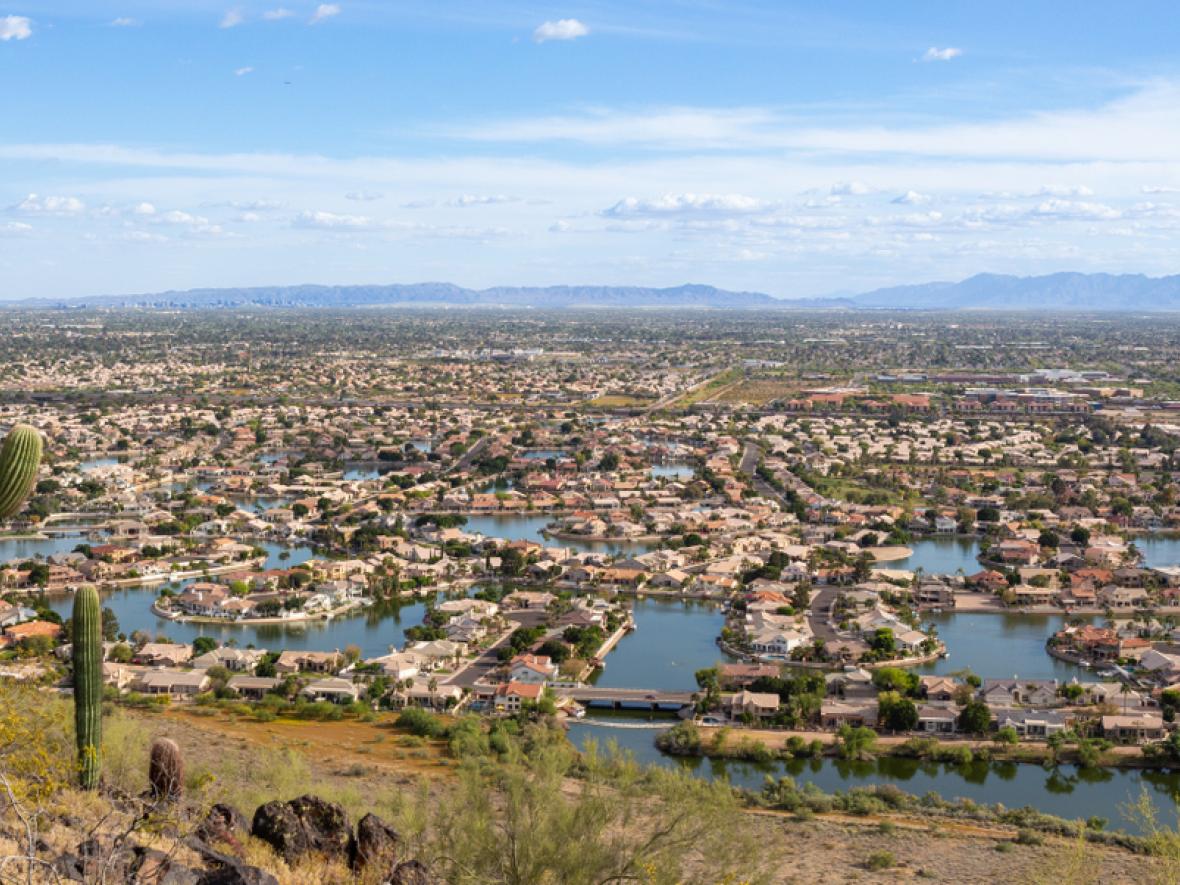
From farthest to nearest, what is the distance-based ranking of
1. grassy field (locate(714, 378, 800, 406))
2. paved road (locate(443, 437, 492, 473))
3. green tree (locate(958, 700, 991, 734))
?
grassy field (locate(714, 378, 800, 406)), paved road (locate(443, 437, 492, 473)), green tree (locate(958, 700, 991, 734))

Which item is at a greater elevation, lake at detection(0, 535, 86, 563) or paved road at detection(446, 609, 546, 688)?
lake at detection(0, 535, 86, 563)

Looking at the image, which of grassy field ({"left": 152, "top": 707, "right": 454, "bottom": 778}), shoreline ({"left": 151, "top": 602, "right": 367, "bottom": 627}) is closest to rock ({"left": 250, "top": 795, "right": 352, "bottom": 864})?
grassy field ({"left": 152, "top": 707, "right": 454, "bottom": 778})

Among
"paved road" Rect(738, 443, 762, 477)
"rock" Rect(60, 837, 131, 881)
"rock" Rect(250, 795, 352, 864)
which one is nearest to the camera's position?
"rock" Rect(60, 837, 131, 881)

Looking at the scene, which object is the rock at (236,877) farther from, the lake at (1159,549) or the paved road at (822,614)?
the lake at (1159,549)

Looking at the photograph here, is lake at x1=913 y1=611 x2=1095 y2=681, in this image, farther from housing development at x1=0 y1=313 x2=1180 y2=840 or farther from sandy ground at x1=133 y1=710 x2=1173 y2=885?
sandy ground at x1=133 y1=710 x2=1173 y2=885

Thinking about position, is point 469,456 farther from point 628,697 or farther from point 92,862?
point 92,862

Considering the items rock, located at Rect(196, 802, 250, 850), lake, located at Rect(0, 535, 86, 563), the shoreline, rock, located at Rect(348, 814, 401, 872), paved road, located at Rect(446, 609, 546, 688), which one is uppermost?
rock, located at Rect(196, 802, 250, 850)

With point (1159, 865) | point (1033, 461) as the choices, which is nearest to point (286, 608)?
point (1159, 865)

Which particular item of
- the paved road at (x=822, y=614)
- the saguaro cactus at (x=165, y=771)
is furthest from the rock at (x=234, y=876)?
the paved road at (x=822, y=614)
